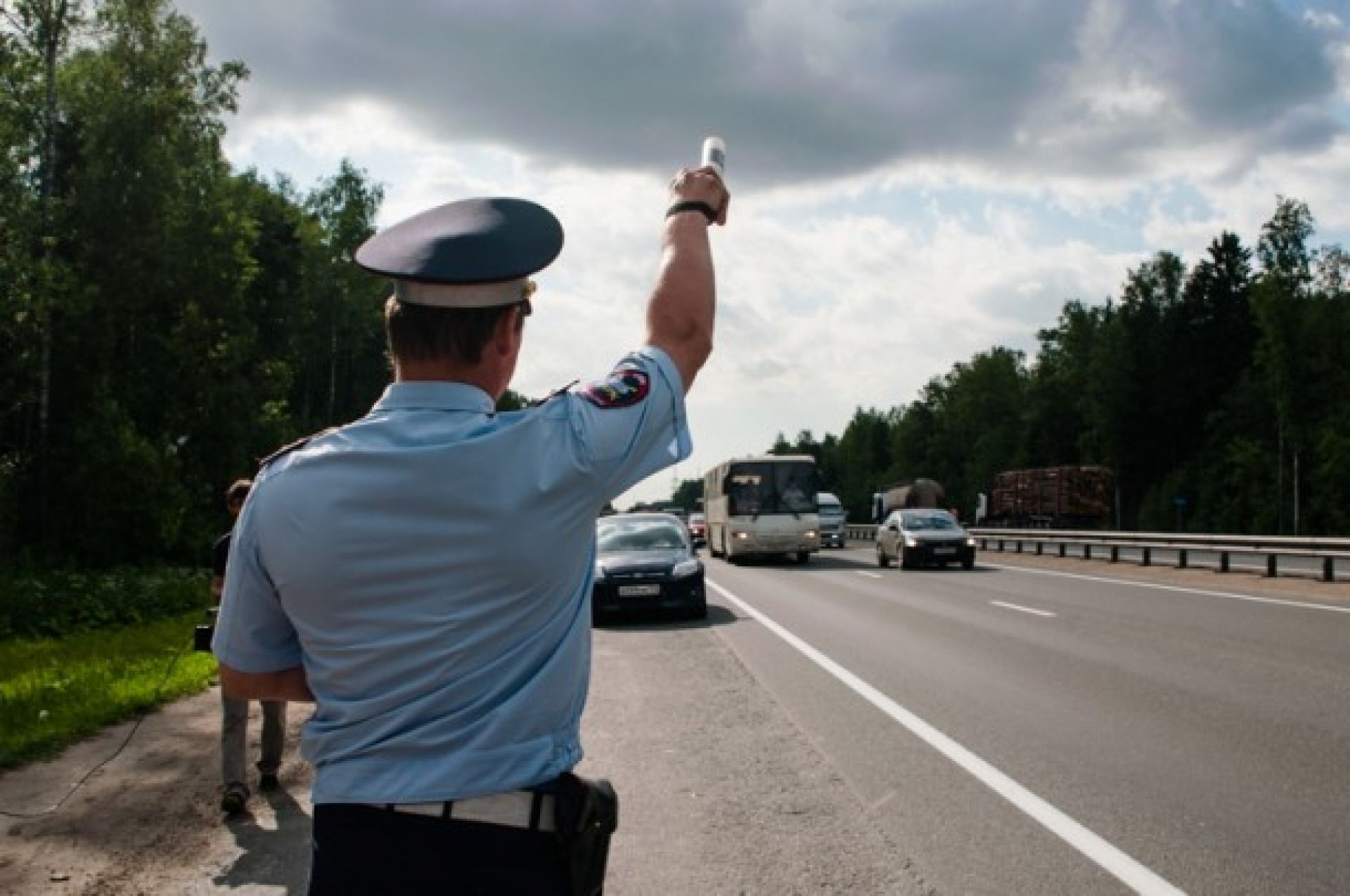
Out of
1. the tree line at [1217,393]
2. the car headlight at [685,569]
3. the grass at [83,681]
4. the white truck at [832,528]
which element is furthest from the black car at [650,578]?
the tree line at [1217,393]

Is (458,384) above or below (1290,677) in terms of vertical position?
above

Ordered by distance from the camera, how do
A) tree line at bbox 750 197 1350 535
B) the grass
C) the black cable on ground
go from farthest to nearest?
tree line at bbox 750 197 1350 535
the grass
the black cable on ground

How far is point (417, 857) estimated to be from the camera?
6.10 ft

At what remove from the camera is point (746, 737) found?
8930mm

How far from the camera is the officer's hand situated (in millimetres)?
2188

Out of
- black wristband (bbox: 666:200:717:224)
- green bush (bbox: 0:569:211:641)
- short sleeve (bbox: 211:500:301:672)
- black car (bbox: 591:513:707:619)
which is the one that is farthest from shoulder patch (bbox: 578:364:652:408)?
green bush (bbox: 0:569:211:641)

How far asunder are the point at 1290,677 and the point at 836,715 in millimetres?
4241

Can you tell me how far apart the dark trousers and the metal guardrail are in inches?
902

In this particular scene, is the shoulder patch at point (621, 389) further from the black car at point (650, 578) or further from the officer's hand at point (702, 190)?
the black car at point (650, 578)

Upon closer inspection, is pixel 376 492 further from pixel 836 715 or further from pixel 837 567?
pixel 837 567

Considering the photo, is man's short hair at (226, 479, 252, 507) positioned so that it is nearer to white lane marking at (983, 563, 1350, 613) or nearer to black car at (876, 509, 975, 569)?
white lane marking at (983, 563, 1350, 613)

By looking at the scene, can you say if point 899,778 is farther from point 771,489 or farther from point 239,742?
point 771,489

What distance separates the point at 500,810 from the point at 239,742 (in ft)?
18.1

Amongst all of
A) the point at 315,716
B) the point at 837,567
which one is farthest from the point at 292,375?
the point at 315,716
